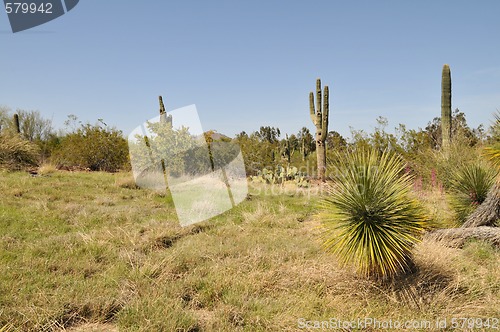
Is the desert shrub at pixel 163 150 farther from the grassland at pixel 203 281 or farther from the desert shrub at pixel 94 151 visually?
the grassland at pixel 203 281

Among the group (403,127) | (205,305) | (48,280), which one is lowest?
(205,305)

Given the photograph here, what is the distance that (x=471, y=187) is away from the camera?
5.72m

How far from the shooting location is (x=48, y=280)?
3584mm

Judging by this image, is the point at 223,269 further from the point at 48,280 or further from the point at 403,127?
the point at 403,127

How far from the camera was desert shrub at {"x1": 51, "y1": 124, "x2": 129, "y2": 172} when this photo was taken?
58.0ft

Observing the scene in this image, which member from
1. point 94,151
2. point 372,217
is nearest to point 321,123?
point 372,217

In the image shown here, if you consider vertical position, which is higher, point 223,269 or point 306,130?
point 306,130

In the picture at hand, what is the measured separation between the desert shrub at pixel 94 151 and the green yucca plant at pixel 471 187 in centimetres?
1561

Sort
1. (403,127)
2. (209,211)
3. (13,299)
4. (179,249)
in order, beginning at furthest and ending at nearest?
1. (403,127)
2. (209,211)
3. (179,249)
4. (13,299)

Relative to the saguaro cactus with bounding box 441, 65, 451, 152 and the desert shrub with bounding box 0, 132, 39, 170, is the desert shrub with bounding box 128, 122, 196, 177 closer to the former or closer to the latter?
the desert shrub with bounding box 0, 132, 39, 170

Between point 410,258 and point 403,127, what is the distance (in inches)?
525

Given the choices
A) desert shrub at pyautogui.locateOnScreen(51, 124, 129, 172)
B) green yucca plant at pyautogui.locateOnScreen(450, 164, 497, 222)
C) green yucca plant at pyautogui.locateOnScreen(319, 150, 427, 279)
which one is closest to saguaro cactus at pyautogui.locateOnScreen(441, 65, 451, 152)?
green yucca plant at pyautogui.locateOnScreen(450, 164, 497, 222)

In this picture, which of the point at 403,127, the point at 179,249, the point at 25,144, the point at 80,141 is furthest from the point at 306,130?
the point at 179,249

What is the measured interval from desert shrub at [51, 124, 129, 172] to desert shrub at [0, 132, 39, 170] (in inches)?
120
